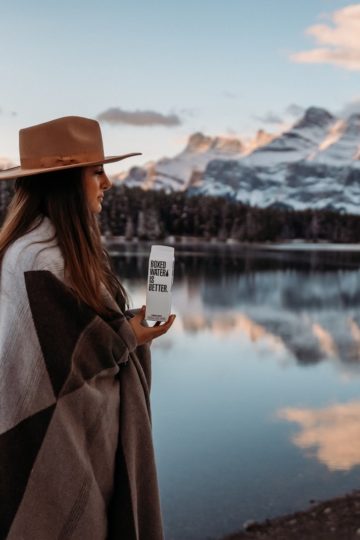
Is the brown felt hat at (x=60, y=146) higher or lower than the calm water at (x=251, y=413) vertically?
higher

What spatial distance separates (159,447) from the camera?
879cm

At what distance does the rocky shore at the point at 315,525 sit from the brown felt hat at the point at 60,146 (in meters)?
4.55

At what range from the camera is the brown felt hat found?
2373 millimetres

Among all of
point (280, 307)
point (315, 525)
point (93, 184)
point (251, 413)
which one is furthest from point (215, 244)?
point (93, 184)

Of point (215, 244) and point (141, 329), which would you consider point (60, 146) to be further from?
point (215, 244)

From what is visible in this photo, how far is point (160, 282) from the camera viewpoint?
92.0 inches

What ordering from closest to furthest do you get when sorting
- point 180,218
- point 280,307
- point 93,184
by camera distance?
point 93,184 → point 280,307 → point 180,218

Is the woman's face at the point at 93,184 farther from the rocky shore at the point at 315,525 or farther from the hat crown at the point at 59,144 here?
the rocky shore at the point at 315,525

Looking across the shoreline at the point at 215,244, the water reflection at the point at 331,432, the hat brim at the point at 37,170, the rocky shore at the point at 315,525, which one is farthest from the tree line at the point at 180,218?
the hat brim at the point at 37,170

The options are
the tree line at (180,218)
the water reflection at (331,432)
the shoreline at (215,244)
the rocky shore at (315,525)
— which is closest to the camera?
the rocky shore at (315,525)

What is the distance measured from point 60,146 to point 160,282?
58 centimetres

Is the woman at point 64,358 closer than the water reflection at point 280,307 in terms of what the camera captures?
Yes

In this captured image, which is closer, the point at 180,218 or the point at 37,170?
the point at 37,170

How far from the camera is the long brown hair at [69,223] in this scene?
87.8 inches
